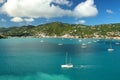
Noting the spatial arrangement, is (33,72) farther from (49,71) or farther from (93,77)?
(93,77)

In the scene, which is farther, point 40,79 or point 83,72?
point 83,72

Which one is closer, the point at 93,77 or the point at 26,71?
the point at 93,77

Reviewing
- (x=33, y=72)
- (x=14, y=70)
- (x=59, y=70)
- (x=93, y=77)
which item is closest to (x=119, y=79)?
(x=93, y=77)

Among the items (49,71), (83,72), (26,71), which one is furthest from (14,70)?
(83,72)

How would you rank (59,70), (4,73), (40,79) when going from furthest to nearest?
(59,70) → (4,73) → (40,79)

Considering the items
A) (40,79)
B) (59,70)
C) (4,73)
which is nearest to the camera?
(40,79)

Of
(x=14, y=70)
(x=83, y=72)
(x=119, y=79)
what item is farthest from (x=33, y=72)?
(x=119, y=79)

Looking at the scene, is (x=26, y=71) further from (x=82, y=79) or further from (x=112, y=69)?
(x=112, y=69)

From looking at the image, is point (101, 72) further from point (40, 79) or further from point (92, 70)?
point (40, 79)
